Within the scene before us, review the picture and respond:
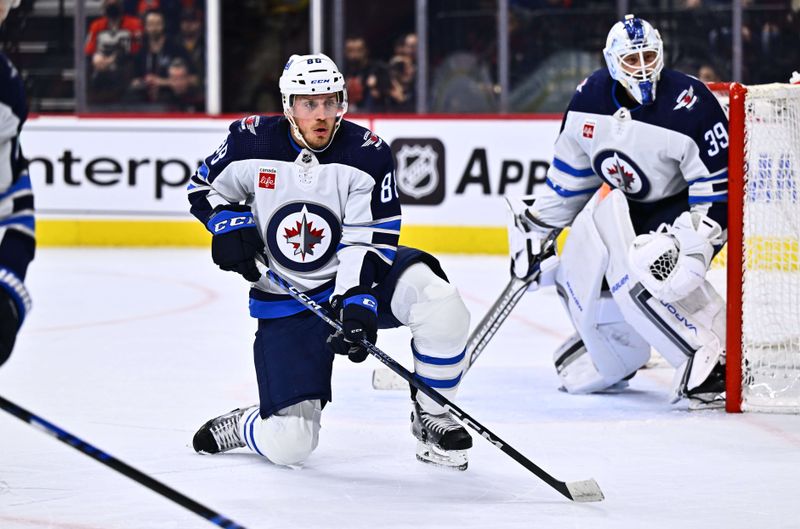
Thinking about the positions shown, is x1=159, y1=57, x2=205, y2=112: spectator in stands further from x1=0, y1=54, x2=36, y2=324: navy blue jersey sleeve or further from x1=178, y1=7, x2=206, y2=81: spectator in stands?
x1=0, y1=54, x2=36, y2=324: navy blue jersey sleeve

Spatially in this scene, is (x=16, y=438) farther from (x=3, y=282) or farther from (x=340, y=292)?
(x=3, y=282)

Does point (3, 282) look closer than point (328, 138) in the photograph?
Yes

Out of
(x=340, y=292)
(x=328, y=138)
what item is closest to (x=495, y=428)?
(x=340, y=292)

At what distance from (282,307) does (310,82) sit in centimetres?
49

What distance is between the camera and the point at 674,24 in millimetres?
6828

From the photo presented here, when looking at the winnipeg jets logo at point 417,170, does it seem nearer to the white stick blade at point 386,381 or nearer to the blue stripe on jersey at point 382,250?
the white stick blade at point 386,381

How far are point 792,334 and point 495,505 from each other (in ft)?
3.99

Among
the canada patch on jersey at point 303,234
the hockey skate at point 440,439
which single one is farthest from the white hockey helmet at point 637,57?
the hockey skate at point 440,439

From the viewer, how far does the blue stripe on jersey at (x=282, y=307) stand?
284 cm

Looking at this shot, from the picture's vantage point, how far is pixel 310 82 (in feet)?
8.79

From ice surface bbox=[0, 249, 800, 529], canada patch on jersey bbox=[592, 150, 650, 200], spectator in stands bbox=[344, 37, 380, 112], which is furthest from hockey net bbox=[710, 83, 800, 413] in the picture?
spectator in stands bbox=[344, 37, 380, 112]

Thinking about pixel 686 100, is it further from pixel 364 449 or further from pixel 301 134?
pixel 364 449

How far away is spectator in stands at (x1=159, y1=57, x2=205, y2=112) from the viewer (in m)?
7.46

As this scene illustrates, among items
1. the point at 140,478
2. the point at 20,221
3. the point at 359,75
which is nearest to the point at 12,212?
the point at 20,221
